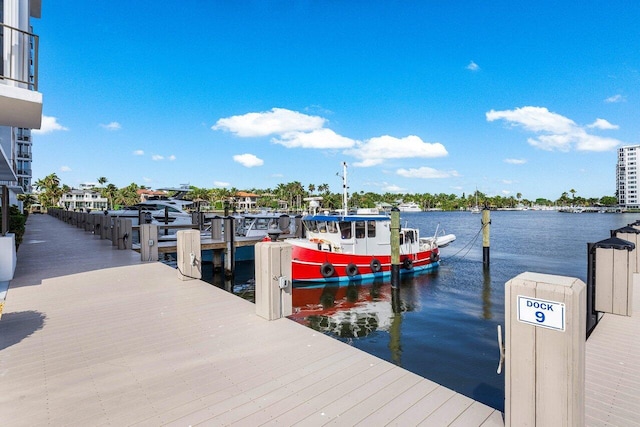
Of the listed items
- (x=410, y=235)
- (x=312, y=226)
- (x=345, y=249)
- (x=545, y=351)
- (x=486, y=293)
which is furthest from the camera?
(x=410, y=235)

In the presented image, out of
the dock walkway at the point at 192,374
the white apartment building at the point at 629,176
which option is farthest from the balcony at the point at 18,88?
the white apartment building at the point at 629,176

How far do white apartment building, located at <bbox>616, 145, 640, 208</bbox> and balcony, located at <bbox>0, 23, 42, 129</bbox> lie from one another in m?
197

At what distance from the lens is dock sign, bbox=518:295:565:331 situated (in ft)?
8.16

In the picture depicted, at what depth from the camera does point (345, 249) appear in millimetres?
17047

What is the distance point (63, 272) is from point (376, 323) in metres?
9.16

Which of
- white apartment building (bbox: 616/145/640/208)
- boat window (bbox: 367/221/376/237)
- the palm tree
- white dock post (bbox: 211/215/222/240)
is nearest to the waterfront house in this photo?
the palm tree

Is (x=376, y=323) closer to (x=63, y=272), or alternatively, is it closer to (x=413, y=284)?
(x=413, y=284)

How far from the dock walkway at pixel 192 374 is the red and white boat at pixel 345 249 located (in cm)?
949

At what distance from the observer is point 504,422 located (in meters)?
2.82

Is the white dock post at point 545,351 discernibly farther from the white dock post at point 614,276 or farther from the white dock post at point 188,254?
the white dock post at point 188,254

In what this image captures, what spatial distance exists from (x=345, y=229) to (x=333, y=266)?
6.88 ft

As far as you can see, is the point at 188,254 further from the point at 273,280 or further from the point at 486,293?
the point at 486,293

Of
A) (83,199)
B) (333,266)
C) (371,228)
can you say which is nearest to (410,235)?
(371,228)

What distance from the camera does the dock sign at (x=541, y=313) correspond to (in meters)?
2.49
